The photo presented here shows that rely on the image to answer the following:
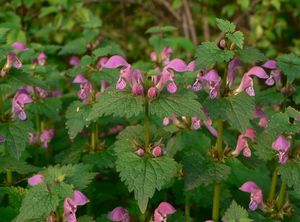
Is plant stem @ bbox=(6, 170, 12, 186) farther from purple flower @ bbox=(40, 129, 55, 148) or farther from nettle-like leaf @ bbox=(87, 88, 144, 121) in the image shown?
nettle-like leaf @ bbox=(87, 88, 144, 121)

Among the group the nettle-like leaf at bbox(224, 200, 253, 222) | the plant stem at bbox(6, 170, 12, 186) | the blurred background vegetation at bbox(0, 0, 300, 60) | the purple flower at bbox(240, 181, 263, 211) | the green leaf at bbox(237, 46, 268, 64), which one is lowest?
the blurred background vegetation at bbox(0, 0, 300, 60)

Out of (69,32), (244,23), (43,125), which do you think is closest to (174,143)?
(43,125)

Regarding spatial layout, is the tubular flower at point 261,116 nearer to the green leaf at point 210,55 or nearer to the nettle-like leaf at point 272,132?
the nettle-like leaf at point 272,132

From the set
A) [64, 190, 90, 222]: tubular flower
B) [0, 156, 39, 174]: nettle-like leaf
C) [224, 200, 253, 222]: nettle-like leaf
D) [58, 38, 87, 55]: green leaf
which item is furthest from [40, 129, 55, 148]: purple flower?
[224, 200, 253, 222]: nettle-like leaf

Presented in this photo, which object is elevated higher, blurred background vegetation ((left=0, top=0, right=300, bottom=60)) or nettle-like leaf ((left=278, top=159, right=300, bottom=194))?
nettle-like leaf ((left=278, top=159, right=300, bottom=194))

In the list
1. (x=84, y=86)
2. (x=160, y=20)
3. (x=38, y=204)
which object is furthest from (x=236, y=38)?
(x=160, y=20)

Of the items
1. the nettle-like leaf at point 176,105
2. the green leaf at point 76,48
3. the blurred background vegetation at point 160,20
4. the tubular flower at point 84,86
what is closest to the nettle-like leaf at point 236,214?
the nettle-like leaf at point 176,105

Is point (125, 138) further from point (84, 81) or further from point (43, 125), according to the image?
point (43, 125)

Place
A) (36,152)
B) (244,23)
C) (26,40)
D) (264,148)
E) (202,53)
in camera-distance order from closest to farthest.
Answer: (202,53), (264,148), (36,152), (26,40), (244,23)
